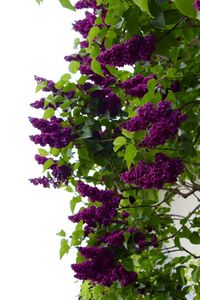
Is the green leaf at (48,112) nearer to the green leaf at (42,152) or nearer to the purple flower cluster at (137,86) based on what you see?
the green leaf at (42,152)

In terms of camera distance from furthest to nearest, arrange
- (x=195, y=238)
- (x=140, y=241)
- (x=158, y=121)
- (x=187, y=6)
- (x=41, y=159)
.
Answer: (x=41, y=159)
(x=140, y=241)
(x=195, y=238)
(x=158, y=121)
(x=187, y=6)

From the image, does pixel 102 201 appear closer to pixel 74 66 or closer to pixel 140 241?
pixel 140 241

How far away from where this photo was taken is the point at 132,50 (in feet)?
3.29

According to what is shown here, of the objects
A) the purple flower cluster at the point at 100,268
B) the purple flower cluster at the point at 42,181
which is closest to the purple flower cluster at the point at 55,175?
the purple flower cluster at the point at 42,181

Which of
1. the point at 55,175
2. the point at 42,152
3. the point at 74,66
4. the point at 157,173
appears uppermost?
the point at 74,66

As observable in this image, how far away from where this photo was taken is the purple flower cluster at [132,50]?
100 centimetres

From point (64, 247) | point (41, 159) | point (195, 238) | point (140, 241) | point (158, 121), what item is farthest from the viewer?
point (41, 159)

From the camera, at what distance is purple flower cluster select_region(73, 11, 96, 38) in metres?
1.51

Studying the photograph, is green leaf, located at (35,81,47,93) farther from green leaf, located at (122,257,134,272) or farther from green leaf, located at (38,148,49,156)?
green leaf, located at (122,257,134,272)

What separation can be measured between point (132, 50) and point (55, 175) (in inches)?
32.2

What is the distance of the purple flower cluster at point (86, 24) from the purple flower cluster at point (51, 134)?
1.25 feet

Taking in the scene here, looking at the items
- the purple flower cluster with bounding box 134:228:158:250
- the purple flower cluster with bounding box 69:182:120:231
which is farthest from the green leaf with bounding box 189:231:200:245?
the purple flower cluster with bounding box 69:182:120:231

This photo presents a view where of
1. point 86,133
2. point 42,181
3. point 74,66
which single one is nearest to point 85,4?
point 74,66

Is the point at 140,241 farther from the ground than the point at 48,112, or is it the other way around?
the point at 48,112
